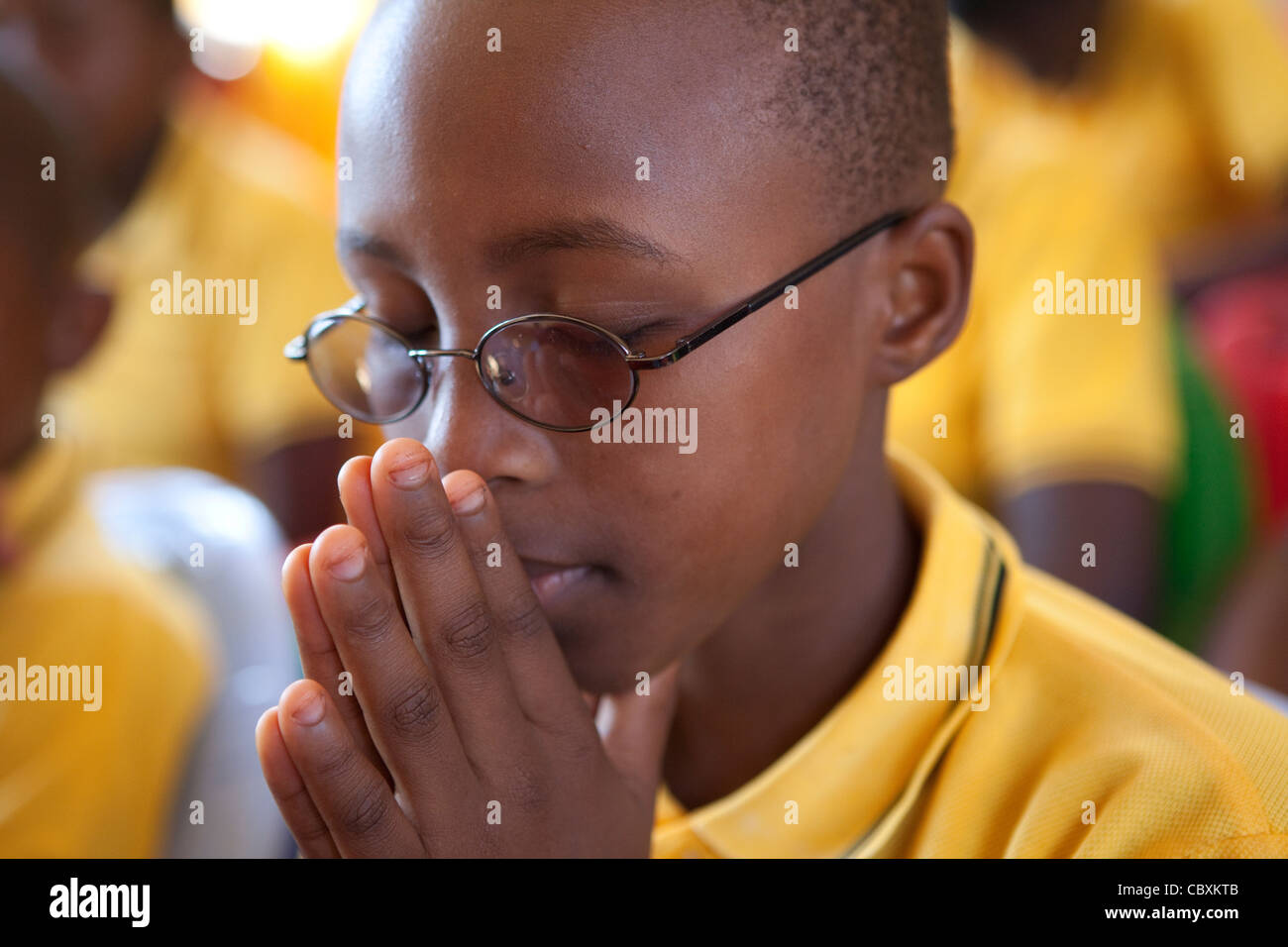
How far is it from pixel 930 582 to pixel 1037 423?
1.04 m

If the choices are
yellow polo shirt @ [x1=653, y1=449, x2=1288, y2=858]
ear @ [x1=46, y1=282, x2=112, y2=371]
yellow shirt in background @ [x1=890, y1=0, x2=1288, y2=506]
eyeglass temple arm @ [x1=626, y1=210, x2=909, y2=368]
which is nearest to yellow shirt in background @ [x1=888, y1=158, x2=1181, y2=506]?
yellow shirt in background @ [x1=890, y1=0, x2=1288, y2=506]

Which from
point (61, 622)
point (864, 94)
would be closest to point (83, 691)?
point (61, 622)

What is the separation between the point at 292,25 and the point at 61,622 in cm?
390

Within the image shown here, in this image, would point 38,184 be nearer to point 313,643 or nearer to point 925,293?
point 313,643

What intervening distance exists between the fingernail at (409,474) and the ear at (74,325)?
1.04 metres

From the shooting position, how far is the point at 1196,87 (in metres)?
3.08

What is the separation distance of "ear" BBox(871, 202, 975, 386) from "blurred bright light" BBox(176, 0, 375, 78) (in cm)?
424

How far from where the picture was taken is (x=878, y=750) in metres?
0.99

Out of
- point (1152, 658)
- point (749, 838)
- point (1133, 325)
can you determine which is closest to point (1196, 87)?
point (1133, 325)

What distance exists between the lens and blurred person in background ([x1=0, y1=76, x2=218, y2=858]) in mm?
1410

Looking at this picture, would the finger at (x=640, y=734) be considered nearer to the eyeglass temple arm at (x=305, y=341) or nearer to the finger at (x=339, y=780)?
the finger at (x=339, y=780)

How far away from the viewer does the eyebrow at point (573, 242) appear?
32.8 inches

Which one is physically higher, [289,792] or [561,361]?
[561,361]

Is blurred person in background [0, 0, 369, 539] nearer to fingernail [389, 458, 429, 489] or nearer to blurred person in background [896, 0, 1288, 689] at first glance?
blurred person in background [896, 0, 1288, 689]
